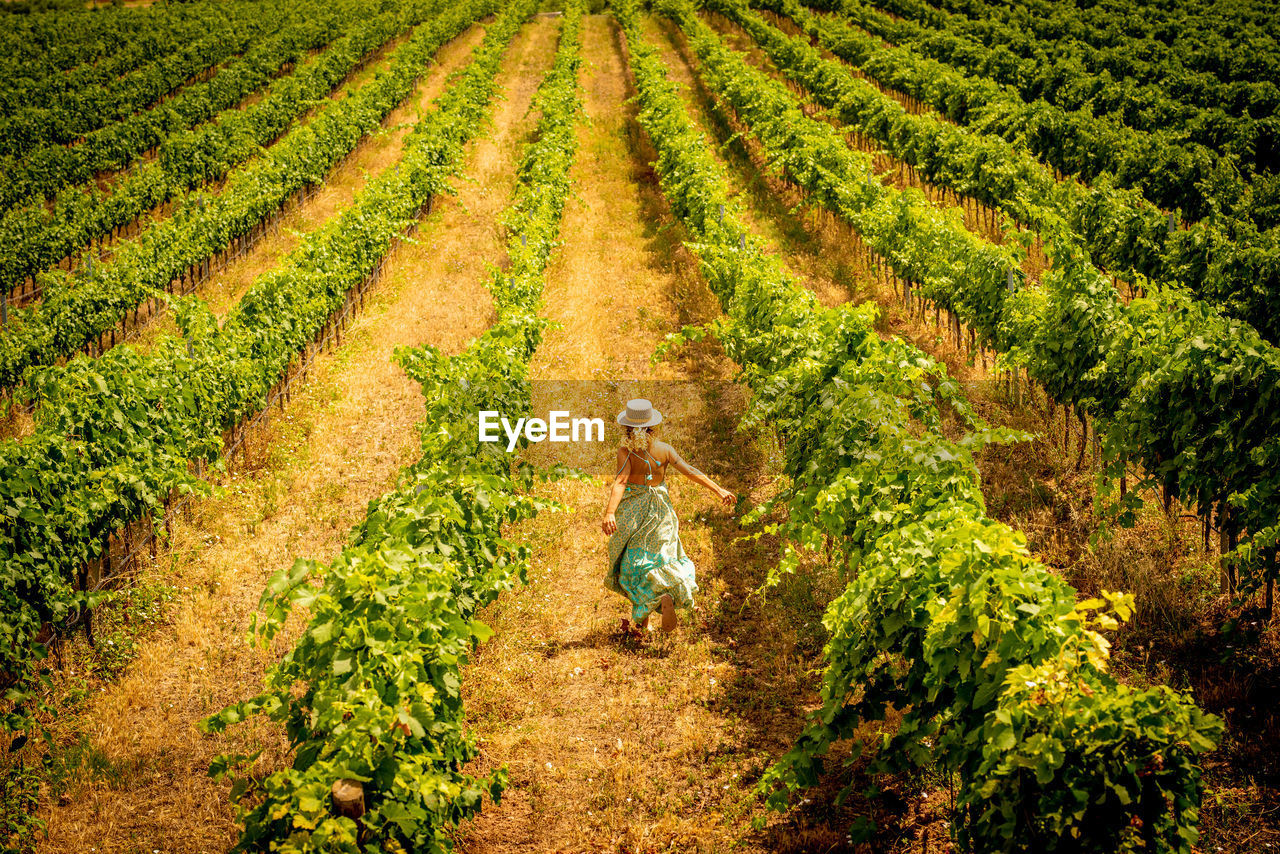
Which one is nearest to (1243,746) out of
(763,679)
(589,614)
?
(763,679)

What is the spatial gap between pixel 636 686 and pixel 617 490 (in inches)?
60.3

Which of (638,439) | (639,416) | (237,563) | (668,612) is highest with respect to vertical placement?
(639,416)

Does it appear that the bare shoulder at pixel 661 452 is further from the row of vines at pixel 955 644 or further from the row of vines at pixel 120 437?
the row of vines at pixel 120 437

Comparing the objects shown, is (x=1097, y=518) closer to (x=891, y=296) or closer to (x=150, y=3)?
(x=891, y=296)

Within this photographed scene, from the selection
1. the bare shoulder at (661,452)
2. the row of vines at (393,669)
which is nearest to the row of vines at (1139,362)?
the bare shoulder at (661,452)

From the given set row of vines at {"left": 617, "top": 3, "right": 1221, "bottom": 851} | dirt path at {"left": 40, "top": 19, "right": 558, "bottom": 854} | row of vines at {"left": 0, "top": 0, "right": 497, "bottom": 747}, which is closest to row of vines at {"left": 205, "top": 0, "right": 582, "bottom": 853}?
dirt path at {"left": 40, "top": 19, "right": 558, "bottom": 854}

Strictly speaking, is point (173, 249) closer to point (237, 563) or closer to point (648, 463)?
point (237, 563)

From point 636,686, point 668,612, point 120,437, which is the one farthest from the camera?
point 120,437

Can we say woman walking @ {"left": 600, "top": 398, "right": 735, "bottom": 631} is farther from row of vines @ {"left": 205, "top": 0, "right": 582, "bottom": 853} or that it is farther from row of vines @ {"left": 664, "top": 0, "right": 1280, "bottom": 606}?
row of vines @ {"left": 664, "top": 0, "right": 1280, "bottom": 606}

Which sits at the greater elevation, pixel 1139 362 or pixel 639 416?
pixel 1139 362

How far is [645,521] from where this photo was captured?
297 inches

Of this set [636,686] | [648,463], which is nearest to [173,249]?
[648,463]

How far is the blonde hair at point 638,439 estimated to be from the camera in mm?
7480

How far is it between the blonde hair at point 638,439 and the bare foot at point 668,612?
47.1 inches
